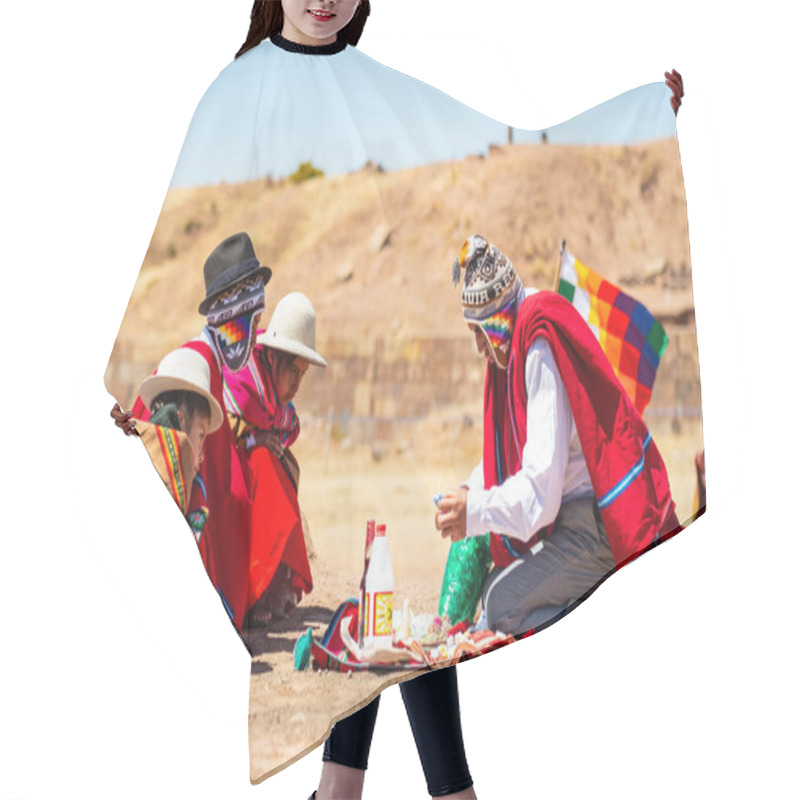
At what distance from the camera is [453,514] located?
4297 mm

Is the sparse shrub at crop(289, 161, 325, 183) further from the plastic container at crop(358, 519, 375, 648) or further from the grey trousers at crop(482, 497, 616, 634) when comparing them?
the grey trousers at crop(482, 497, 616, 634)

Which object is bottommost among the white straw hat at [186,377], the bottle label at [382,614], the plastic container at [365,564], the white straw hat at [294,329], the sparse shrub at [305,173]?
the bottle label at [382,614]

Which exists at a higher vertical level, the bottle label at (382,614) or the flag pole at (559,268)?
the flag pole at (559,268)

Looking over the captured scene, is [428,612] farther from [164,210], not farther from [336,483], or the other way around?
[164,210]

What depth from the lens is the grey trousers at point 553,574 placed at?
4.30 meters

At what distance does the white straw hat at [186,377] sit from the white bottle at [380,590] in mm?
452

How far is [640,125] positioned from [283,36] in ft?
2.80

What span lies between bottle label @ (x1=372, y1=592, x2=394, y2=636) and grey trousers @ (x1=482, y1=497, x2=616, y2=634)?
0.70 ft

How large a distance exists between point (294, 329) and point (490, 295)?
0.45 m

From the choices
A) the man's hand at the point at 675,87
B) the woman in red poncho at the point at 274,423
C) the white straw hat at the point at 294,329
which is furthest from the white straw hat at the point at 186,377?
the man's hand at the point at 675,87

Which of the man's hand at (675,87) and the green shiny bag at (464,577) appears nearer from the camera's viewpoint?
the green shiny bag at (464,577)

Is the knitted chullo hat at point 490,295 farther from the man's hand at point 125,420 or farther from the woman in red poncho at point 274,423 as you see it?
the man's hand at point 125,420

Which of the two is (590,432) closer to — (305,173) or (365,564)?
(365,564)

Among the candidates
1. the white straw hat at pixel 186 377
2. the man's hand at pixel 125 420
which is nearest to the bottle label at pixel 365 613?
the white straw hat at pixel 186 377
